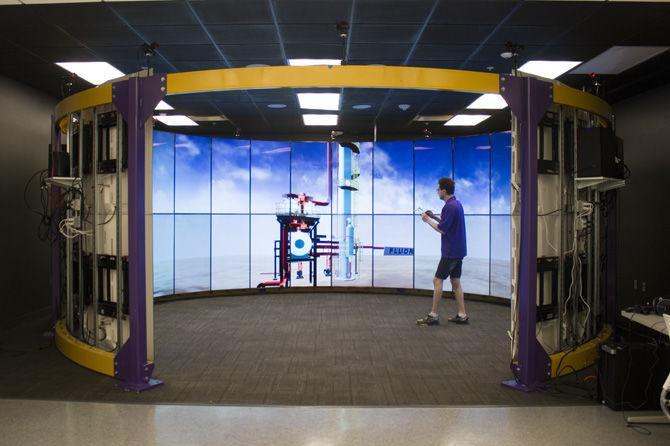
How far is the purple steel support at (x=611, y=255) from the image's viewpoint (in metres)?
5.23

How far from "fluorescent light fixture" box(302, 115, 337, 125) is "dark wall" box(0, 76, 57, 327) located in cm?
425

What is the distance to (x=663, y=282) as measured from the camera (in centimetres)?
636

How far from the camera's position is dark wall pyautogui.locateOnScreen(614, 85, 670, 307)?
6391 mm

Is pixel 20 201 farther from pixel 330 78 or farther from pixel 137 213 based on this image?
pixel 330 78

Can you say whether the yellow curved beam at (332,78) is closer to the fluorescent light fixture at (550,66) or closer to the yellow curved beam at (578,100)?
the yellow curved beam at (578,100)

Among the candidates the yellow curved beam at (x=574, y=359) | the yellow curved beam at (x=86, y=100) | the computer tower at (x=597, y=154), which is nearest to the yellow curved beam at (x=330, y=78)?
the yellow curved beam at (x=86, y=100)

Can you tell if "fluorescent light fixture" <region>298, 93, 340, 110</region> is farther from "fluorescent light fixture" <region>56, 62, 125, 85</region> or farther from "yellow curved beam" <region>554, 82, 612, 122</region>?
"yellow curved beam" <region>554, 82, 612, 122</region>

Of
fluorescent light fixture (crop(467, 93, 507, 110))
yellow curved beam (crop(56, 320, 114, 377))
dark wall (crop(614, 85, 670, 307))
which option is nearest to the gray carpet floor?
yellow curved beam (crop(56, 320, 114, 377))

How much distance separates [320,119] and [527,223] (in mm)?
6224

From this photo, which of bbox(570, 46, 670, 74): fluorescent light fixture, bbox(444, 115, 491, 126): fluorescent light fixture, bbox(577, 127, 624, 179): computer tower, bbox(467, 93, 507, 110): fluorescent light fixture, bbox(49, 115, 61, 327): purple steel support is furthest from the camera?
bbox(444, 115, 491, 126): fluorescent light fixture

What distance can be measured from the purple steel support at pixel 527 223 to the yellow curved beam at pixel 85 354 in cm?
336

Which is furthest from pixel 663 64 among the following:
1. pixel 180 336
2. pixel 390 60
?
pixel 180 336

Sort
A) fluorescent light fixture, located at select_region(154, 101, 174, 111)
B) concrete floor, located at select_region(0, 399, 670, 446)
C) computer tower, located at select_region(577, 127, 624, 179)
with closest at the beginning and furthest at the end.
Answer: concrete floor, located at select_region(0, 399, 670, 446), computer tower, located at select_region(577, 127, 624, 179), fluorescent light fixture, located at select_region(154, 101, 174, 111)

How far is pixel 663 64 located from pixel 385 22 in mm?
3561
